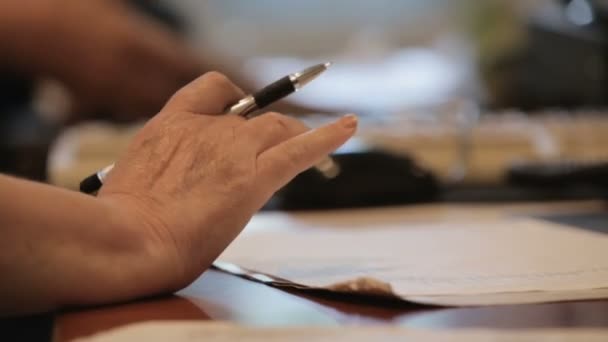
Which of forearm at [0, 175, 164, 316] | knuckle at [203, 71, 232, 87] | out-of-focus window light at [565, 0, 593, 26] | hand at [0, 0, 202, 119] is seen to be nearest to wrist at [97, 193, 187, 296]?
forearm at [0, 175, 164, 316]

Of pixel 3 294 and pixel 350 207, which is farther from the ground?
pixel 350 207

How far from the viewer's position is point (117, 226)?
474 millimetres

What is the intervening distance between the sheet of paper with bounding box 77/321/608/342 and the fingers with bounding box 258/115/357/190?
0.49 feet

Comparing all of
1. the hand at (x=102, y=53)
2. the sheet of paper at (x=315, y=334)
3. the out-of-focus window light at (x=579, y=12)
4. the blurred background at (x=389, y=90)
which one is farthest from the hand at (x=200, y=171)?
A: the hand at (x=102, y=53)

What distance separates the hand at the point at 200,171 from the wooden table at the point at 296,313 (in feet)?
0.08

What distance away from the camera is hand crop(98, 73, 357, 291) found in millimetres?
497

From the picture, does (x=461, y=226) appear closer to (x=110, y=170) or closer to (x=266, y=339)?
(x=110, y=170)

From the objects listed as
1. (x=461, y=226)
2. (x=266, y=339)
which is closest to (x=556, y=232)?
(x=461, y=226)

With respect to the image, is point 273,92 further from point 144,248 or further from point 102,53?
point 102,53

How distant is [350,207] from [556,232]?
0.43 meters

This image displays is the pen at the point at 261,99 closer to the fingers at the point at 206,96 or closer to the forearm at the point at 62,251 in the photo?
the fingers at the point at 206,96

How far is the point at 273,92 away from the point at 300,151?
62 millimetres

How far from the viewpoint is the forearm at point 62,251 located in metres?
0.43

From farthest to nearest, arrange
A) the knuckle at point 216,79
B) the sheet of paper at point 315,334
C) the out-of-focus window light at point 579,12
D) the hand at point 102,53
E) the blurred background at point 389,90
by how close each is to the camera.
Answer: the hand at point 102,53 → the out-of-focus window light at point 579,12 → the blurred background at point 389,90 → the knuckle at point 216,79 → the sheet of paper at point 315,334
